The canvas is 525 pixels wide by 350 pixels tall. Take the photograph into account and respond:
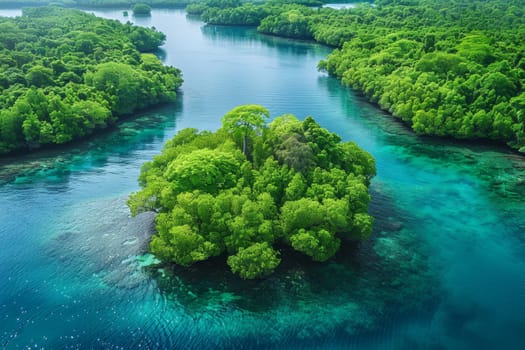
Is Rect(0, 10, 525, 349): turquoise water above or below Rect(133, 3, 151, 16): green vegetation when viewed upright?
below

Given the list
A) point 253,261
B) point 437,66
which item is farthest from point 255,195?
point 437,66

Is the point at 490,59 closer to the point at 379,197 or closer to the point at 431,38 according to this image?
the point at 431,38

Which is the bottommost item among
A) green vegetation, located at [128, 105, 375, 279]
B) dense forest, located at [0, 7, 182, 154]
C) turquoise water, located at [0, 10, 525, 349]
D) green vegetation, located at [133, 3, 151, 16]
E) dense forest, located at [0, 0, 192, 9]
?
turquoise water, located at [0, 10, 525, 349]

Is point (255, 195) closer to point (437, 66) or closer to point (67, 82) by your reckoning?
point (67, 82)

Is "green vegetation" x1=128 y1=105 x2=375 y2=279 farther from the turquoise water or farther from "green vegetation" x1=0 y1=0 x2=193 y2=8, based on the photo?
"green vegetation" x1=0 y1=0 x2=193 y2=8

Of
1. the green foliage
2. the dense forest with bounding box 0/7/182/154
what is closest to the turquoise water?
the green foliage

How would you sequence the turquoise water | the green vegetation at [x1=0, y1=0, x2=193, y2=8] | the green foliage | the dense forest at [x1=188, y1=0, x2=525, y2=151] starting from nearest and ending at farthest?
the turquoise water, the green foliage, the dense forest at [x1=188, y1=0, x2=525, y2=151], the green vegetation at [x1=0, y1=0, x2=193, y2=8]
